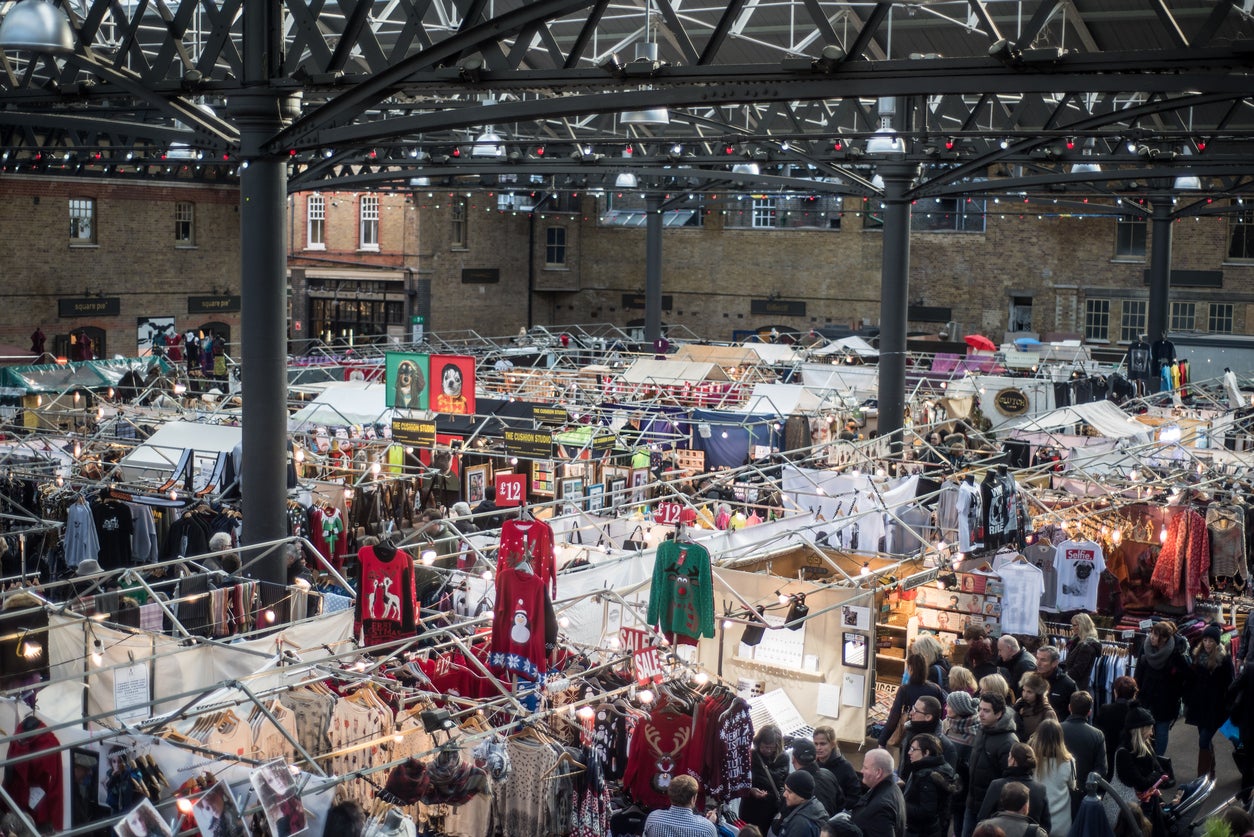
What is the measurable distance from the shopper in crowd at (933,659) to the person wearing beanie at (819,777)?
2.03 m

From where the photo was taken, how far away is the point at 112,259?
34.0 meters

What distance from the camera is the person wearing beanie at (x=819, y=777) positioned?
26.2ft

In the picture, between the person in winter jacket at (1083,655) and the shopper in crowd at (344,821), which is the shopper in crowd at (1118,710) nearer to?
the person in winter jacket at (1083,655)

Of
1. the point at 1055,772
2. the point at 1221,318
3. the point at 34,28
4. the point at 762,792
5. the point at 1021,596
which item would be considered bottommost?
the point at 762,792

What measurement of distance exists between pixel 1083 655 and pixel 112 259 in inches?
1142

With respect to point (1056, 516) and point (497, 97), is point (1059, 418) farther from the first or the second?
point (497, 97)

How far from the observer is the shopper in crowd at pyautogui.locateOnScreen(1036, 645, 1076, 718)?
1007cm

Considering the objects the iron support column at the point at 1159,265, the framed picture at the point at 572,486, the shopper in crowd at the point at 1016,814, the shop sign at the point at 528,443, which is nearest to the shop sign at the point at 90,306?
the framed picture at the point at 572,486

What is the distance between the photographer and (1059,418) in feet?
60.7

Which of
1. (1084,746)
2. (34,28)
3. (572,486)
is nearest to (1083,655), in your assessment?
(1084,746)

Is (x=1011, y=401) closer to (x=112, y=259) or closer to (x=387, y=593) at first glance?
(x=387, y=593)

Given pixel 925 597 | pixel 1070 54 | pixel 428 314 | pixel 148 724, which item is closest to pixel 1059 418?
pixel 925 597

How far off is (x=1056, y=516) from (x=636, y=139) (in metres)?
8.57

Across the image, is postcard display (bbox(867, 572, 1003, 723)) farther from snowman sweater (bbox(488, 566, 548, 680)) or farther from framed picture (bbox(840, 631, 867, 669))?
snowman sweater (bbox(488, 566, 548, 680))
